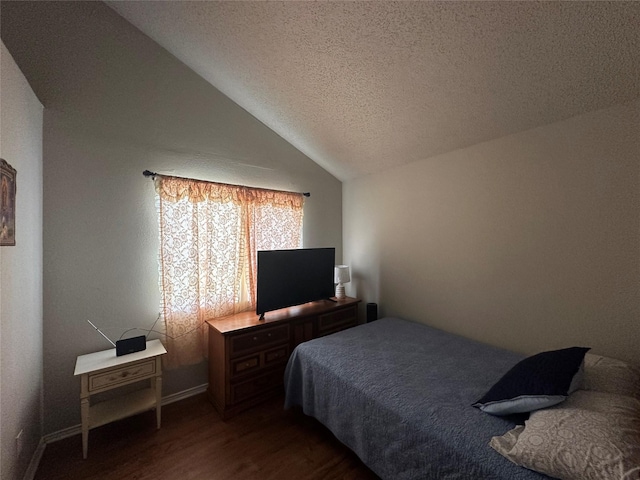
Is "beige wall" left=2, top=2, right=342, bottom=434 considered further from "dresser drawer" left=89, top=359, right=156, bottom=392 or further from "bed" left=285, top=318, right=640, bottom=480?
"bed" left=285, top=318, right=640, bottom=480

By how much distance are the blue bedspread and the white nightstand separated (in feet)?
3.42

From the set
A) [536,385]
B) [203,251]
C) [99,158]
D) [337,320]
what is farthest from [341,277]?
[99,158]

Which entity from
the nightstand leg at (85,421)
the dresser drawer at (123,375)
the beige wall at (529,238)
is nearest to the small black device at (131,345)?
the dresser drawer at (123,375)

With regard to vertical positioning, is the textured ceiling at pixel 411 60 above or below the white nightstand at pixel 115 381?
above

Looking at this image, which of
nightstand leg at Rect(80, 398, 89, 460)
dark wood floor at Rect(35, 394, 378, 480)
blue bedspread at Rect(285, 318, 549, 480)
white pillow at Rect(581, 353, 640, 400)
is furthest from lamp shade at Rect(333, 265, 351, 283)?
nightstand leg at Rect(80, 398, 89, 460)

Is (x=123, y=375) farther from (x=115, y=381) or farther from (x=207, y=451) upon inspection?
(x=207, y=451)

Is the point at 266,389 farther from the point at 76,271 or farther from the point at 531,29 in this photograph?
the point at 531,29

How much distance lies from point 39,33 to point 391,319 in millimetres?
3785

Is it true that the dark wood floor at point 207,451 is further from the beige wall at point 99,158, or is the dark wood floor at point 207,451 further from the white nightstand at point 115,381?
the beige wall at point 99,158

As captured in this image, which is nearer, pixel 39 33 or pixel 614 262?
pixel 614 262

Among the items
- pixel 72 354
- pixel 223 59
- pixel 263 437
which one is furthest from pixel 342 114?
pixel 72 354

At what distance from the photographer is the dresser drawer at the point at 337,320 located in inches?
107

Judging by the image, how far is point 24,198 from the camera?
4.91 feet

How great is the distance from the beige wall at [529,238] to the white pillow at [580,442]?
2.66 ft
